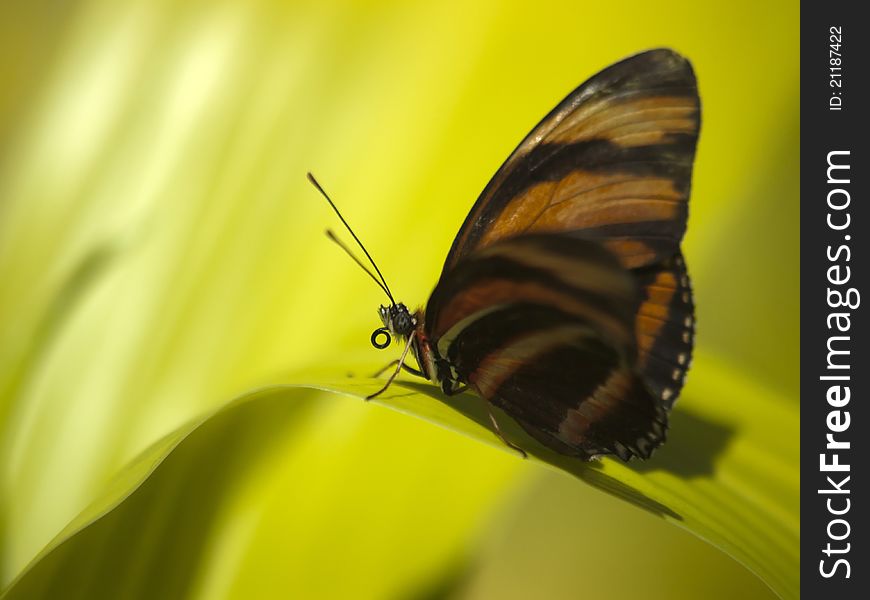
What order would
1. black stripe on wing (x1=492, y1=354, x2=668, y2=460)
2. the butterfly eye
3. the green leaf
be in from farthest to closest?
the butterfly eye < black stripe on wing (x1=492, y1=354, x2=668, y2=460) < the green leaf

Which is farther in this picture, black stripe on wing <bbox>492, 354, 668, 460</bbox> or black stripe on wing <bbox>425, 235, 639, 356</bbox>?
black stripe on wing <bbox>492, 354, 668, 460</bbox>

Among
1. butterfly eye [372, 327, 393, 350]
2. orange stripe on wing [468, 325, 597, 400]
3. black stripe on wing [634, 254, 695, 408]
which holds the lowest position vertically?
black stripe on wing [634, 254, 695, 408]

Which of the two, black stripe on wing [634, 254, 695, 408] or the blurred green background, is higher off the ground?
the blurred green background

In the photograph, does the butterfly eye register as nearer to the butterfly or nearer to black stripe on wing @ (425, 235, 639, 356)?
the butterfly

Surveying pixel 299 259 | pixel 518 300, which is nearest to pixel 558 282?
pixel 518 300

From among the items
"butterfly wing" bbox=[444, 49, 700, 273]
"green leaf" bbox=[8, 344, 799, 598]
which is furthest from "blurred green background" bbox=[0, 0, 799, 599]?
"butterfly wing" bbox=[444, 49, 700, 273]

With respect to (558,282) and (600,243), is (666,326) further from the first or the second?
(558,282)

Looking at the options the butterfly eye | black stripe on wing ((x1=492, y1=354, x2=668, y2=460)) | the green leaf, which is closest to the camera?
the green leaf
